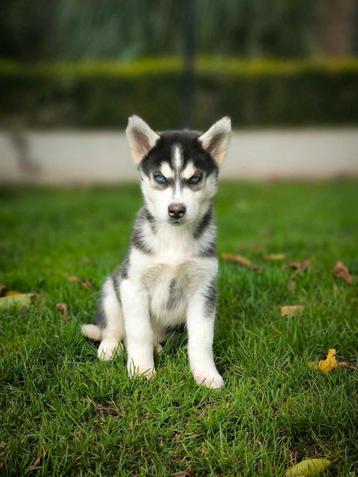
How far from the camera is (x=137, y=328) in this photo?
3285mm

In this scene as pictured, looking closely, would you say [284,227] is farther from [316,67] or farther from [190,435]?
[316,67]

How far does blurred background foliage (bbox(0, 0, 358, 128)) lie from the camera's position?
1442 centimetres

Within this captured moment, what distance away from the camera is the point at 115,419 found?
9.52 ft

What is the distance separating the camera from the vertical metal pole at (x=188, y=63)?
43.1ft

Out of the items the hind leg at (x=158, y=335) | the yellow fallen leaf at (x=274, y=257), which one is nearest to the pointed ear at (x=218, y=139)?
the hind leg at (x=158, y=335)

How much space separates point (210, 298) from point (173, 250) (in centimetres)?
37

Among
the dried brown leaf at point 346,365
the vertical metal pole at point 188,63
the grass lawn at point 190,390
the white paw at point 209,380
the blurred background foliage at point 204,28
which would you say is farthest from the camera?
the blurred background foliage at point 204,28

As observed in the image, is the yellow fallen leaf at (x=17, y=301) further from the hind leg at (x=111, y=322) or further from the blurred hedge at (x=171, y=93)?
the blurred hedge at (x=171, y=93)

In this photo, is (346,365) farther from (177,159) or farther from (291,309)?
(177,159)

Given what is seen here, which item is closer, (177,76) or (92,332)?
(92,332)

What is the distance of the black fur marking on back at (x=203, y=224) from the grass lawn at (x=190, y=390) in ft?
2.37

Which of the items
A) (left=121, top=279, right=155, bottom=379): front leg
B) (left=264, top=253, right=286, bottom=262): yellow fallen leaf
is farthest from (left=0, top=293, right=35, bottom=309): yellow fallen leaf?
(left=264, top=253, right=286, bottom=262): yellow fallen leaf

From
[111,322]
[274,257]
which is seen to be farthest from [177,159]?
[274,257]

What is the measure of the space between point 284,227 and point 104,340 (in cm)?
483
